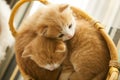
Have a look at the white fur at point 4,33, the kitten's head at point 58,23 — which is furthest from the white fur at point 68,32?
the white fur at point 4,33

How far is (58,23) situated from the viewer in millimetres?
742

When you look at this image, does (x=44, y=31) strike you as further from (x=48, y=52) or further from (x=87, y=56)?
(x=87, y=56)

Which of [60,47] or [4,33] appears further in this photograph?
[4,33]

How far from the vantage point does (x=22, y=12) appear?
1524 mm

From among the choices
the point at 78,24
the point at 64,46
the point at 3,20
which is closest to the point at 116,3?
the point at 78,24

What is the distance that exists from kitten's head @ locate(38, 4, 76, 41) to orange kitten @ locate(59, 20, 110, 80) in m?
0.06

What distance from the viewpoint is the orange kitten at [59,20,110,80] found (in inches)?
31.3

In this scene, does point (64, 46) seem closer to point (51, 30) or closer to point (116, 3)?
point (51, 30)

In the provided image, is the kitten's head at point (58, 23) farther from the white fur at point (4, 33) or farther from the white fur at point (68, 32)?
the white fur at point (4, 33)

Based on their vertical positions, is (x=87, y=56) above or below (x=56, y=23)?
below

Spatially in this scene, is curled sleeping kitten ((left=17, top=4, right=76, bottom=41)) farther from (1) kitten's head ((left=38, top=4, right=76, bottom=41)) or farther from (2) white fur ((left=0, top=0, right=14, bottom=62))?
(2) white fur ((left=0, top=0, right=14, bottom=62))

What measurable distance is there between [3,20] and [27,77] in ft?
1.67

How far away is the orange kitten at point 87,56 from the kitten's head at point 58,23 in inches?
2.3

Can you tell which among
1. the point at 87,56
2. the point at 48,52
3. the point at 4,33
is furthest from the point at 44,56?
the point at 4,33
